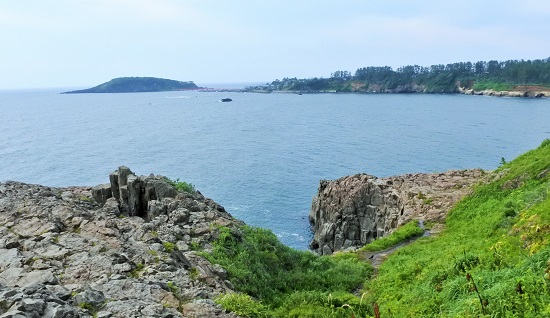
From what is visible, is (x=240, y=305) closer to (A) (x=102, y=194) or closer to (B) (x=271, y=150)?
(A) (x=102, y=194)

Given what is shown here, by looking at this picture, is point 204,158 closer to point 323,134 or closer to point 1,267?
point 323,134

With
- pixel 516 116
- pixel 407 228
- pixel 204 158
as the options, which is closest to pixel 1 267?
pixel 407 228

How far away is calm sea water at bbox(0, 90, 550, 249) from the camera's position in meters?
80.7

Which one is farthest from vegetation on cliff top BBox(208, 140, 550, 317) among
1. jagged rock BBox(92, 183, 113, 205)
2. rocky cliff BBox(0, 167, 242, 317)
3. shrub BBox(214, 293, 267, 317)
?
jagged rock BBox(92, 183, 113, 205)

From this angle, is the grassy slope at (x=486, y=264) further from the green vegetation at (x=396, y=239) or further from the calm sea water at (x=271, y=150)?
the calm sea water at (x=271, y=150)

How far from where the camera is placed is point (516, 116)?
156000 mm

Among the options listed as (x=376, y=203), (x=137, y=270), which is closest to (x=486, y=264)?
(x=137, y=270)

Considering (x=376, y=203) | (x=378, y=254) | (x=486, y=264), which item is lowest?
(x=376, y=203)

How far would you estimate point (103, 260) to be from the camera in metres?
17.7

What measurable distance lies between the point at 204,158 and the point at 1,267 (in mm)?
89338

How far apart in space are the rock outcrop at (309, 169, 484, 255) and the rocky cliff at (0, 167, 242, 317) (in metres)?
26.3

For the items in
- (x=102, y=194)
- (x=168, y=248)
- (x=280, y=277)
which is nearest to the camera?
(x=168, y=248)

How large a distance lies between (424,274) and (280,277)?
7766 millimetres

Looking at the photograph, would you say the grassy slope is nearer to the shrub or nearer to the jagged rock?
the shrub
